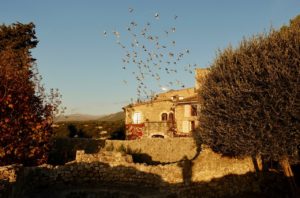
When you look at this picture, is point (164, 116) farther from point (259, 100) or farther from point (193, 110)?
point (259, 100)

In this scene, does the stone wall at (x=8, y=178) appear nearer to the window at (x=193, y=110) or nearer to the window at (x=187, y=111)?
the window at (x=187, y=111)

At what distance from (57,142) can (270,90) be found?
25246 mm

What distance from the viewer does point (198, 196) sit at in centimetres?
2598

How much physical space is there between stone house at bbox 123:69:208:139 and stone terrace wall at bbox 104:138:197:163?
28.2ft

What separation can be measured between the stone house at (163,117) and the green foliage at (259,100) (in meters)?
19.7

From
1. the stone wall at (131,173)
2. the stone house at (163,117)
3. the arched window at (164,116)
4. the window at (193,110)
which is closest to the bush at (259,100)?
the stone wall at (131,173)

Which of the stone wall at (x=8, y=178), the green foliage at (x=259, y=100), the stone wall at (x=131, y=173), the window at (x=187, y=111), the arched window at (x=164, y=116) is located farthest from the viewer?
the arched window at (x=164, y=116)

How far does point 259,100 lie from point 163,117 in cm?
3198

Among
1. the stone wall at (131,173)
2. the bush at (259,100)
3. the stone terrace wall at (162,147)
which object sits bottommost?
the stone wall at (131,173)

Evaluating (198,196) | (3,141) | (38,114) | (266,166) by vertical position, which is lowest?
(198,196)

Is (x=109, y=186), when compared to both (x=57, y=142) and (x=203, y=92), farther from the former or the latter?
(x=57, y=142)

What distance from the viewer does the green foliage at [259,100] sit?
22.0 metres

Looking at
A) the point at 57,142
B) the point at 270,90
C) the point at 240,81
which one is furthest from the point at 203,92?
the point at 57,142

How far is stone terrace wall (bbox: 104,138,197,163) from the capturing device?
3741 centimetres
